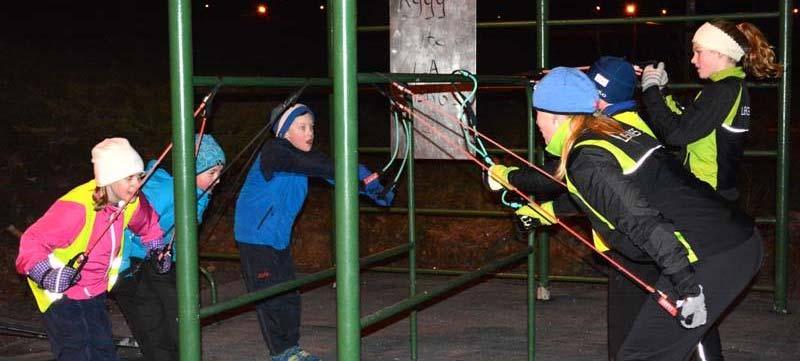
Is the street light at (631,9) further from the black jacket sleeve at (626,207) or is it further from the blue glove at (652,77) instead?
the black jacket sleeve at (626,207)

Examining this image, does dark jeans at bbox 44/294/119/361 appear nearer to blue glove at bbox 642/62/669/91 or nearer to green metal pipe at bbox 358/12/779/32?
blue glove at bbox 642/62/669/91

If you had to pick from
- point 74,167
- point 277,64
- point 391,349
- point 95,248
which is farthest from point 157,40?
point 95,248

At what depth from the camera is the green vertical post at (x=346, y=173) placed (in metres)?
3.23

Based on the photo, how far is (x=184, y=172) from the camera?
11.0ft

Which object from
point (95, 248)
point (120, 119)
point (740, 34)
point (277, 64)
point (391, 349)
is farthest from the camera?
point (277, 64)

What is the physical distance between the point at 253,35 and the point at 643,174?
21471 mm

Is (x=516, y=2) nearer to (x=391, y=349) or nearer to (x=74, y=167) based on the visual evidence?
(x=74, y=167)

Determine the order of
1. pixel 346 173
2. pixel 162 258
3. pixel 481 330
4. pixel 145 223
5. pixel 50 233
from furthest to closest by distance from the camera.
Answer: pixel 481 330
pixel 145 223
pixel 162 258
pixel 50 233
pixel 346 173

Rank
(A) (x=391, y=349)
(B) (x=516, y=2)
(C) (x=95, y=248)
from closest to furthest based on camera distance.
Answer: (C) (x=95, y=248), (A) (x=391, y=349), (B) (x=516, y=2)

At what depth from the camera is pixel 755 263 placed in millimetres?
3713

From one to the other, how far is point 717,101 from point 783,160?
2.02 meters

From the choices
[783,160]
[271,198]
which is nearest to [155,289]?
[271,198]

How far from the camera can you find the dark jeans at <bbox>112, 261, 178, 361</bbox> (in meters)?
4.70

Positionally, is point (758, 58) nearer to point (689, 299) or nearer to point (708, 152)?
point (708, 152)
